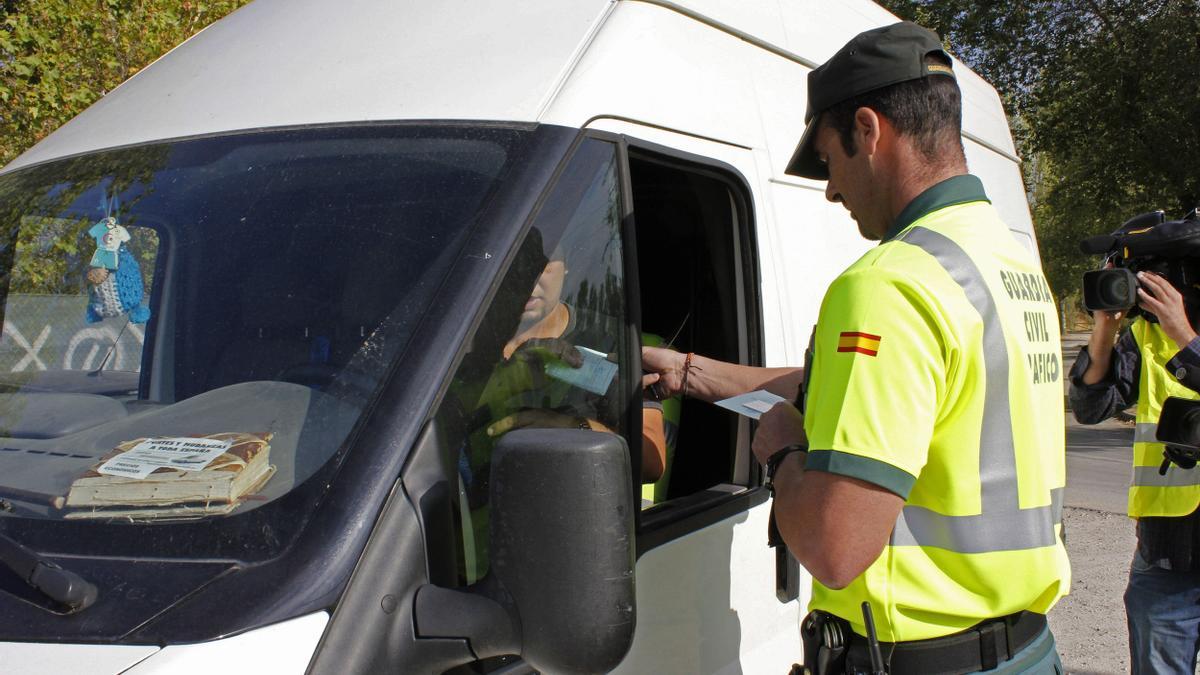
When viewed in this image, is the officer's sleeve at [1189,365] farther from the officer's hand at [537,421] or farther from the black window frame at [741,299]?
the officer's hand at [537,421]

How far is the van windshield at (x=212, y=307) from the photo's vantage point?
1.62 meters

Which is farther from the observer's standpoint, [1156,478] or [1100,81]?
[1100,81]

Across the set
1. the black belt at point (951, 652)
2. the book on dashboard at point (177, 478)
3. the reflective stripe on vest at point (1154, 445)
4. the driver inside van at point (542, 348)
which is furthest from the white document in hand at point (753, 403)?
the reflective stripe on vest at point (1154, 445)

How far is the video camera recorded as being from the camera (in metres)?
3.49

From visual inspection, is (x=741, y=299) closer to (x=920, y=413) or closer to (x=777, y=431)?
(x=777, y=431)

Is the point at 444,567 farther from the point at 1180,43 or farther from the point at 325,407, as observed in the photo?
the point at 1180,43

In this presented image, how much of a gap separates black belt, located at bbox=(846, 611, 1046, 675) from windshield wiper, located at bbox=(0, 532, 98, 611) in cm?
125

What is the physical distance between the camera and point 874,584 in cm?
183

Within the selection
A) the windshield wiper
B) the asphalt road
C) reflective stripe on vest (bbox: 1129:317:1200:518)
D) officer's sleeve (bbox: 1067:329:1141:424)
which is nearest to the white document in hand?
the windshield wiper

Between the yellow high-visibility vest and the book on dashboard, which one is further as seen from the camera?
the yellow high-visibility vest

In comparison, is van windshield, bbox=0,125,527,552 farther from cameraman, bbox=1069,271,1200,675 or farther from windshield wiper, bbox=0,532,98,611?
cameraman, bbox=1069,271,1200,675

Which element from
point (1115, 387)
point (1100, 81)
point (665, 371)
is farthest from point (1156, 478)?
point (1100, 81)

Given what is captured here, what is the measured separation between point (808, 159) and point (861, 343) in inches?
24.0

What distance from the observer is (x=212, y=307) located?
6.30 feet
